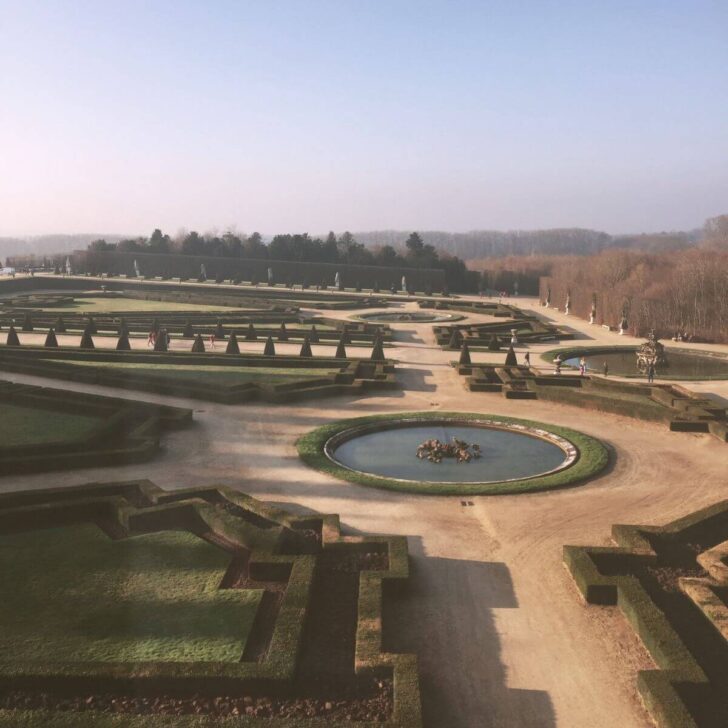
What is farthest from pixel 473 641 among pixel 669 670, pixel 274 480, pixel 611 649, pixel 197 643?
pixel 274 480

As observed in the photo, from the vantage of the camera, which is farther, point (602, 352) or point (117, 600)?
point (602, 352)

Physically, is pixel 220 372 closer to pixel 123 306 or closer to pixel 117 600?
pixel 117 600

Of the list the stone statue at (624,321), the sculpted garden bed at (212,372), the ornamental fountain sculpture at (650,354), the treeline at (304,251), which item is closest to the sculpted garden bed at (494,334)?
the stone statue at (624,321)

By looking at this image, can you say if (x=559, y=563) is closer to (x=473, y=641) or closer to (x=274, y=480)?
(x=473, y=641)

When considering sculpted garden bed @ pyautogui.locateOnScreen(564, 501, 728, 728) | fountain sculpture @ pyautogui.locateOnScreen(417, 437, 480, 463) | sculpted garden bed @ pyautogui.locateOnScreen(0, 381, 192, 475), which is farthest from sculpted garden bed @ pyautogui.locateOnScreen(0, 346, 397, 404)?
sculpted garden bed @ pyautogui.locateOnScreen(564, 501, 728, 728)

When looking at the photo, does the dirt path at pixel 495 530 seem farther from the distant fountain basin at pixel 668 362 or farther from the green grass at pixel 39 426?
the distant fountain basin at pixel 668 362

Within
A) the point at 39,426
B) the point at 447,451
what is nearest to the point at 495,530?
the point at 447,451

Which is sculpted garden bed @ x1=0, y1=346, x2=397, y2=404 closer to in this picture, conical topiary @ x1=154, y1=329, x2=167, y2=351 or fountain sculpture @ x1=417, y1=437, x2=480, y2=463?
conical topiary @ x1=154, y1=329, x2=167, y2=351
